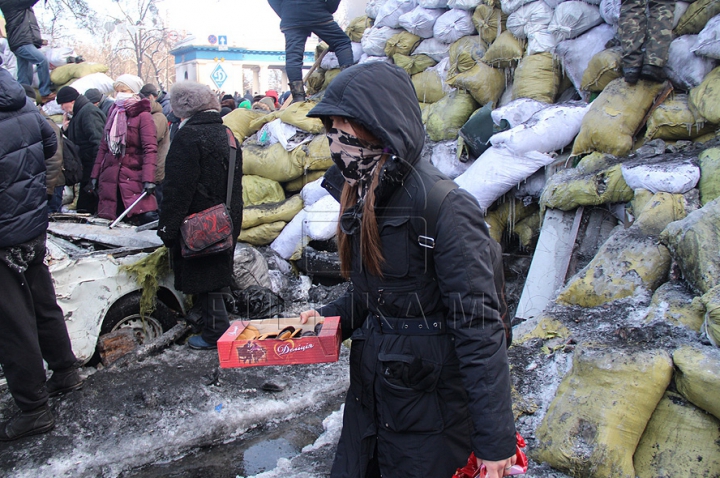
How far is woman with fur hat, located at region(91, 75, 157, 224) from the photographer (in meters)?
4.55

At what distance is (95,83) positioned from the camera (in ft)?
29.9

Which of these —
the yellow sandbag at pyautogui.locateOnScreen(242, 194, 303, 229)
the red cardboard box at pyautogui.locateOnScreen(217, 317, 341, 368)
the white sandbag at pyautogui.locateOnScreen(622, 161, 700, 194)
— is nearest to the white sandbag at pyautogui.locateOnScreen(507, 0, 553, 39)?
the white sandbag at pyautogui.locateOnScreen(622, 161, 700, 194)

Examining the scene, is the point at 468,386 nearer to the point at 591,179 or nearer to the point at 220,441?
the point at 220,441

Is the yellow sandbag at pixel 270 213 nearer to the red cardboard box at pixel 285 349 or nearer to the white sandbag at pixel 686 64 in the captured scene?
the white sandbag at pixel 686 64

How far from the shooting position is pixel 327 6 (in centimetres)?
598

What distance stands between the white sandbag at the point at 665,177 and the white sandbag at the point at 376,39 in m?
3.40

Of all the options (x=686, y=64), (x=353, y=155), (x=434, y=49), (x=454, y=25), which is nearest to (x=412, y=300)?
(x=353, y=155)

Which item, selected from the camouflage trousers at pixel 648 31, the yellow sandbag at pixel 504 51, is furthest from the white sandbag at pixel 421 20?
the camouflage trousers at pixel 648 31

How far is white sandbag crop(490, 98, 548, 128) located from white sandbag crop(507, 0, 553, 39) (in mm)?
683

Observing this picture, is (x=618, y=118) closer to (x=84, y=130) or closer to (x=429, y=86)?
(x=429, y=86)

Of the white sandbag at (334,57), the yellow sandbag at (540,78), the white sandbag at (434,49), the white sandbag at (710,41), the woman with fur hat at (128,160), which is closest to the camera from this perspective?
the white sandbag at (710,41)

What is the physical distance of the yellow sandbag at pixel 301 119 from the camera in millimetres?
5246

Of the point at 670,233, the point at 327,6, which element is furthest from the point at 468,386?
the point at 327,6

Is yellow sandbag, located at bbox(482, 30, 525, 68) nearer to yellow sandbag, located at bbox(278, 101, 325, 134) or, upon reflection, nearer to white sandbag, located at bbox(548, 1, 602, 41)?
white sandbag, located at bbox(548, 1, 602, 41)
